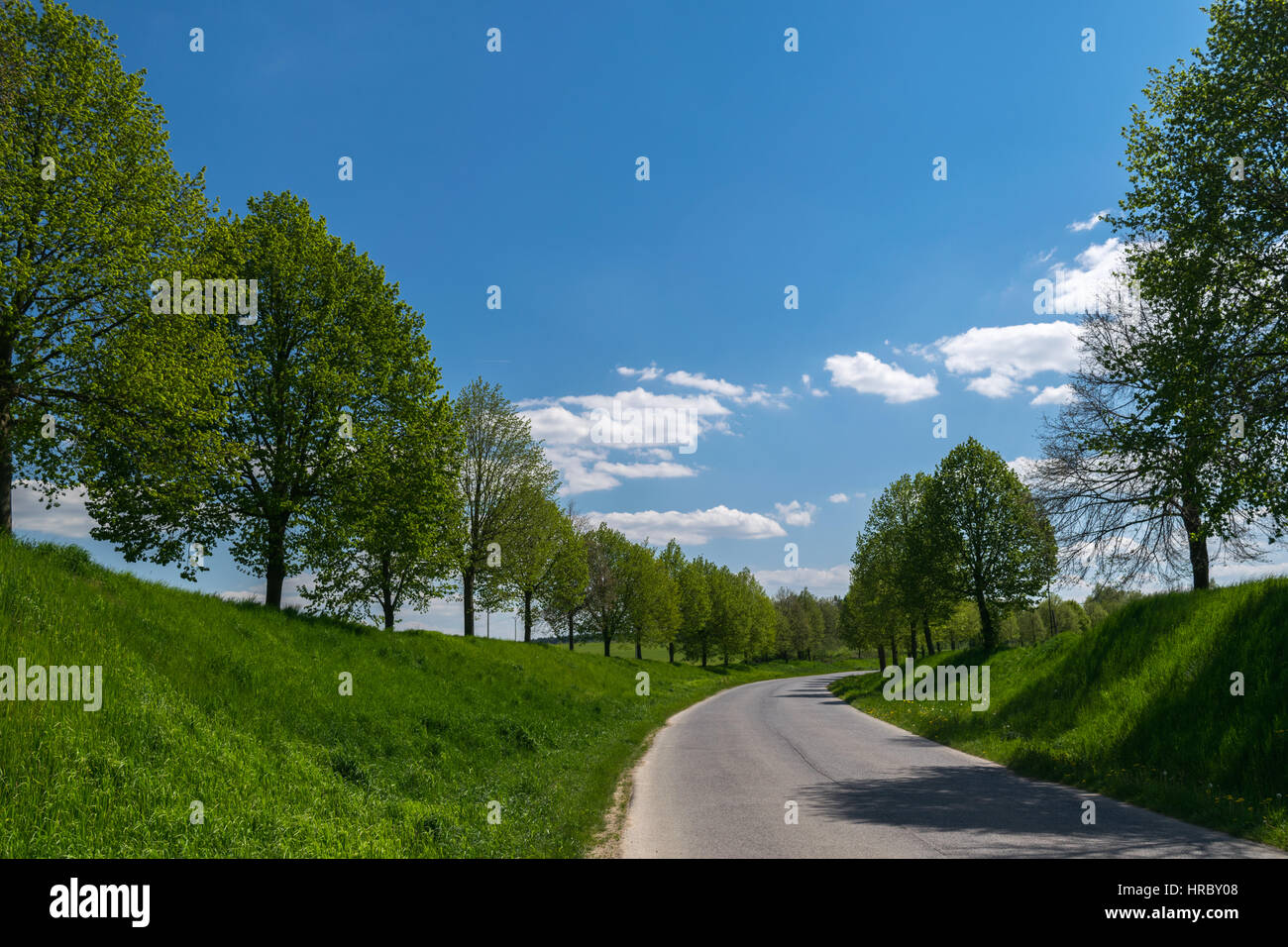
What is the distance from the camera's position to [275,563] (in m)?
22.7

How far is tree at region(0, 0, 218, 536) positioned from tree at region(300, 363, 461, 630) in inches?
176

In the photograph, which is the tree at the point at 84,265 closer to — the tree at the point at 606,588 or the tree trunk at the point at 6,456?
the tree trunk at the point at 6,456

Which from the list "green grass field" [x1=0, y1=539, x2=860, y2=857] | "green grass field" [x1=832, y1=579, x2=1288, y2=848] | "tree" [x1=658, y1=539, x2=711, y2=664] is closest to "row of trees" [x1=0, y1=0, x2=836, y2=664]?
"green grass field" [x1=0, y1=539, x2=860, y2=857]

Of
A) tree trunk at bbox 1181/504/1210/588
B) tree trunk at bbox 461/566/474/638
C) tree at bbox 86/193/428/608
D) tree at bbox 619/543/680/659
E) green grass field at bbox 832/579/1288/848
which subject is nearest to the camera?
green grass field at bbox 832/579/1288/848

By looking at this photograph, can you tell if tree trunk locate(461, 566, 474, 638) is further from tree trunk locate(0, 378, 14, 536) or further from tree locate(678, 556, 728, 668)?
tree locate(678, 556, 728, 668)

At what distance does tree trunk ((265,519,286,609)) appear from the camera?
2248 cm

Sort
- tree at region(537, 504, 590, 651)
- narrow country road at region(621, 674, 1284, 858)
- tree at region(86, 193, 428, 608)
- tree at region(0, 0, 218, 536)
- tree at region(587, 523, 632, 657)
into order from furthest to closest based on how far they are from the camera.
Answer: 1. tree at region(587, 523, 632, 657)
2. tree at region(537, 504, 590, 651)
3. tree at region(86, 193, 428, 608)
4. tree at region(0, 0, 218, 536)
5. narrow country road at region(621, 674, 1284, 858)

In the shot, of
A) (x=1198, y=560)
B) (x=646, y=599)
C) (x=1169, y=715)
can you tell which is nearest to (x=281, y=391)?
(x=1169, y=715)

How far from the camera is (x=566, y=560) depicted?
48.7 metres

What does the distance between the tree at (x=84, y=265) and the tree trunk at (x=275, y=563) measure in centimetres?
377

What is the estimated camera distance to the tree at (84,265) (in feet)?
55.6

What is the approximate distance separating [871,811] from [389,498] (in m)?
18.4

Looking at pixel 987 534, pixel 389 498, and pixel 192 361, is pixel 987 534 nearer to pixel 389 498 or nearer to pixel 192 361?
pixel 389 498

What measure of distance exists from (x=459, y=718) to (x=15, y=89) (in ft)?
63.2
